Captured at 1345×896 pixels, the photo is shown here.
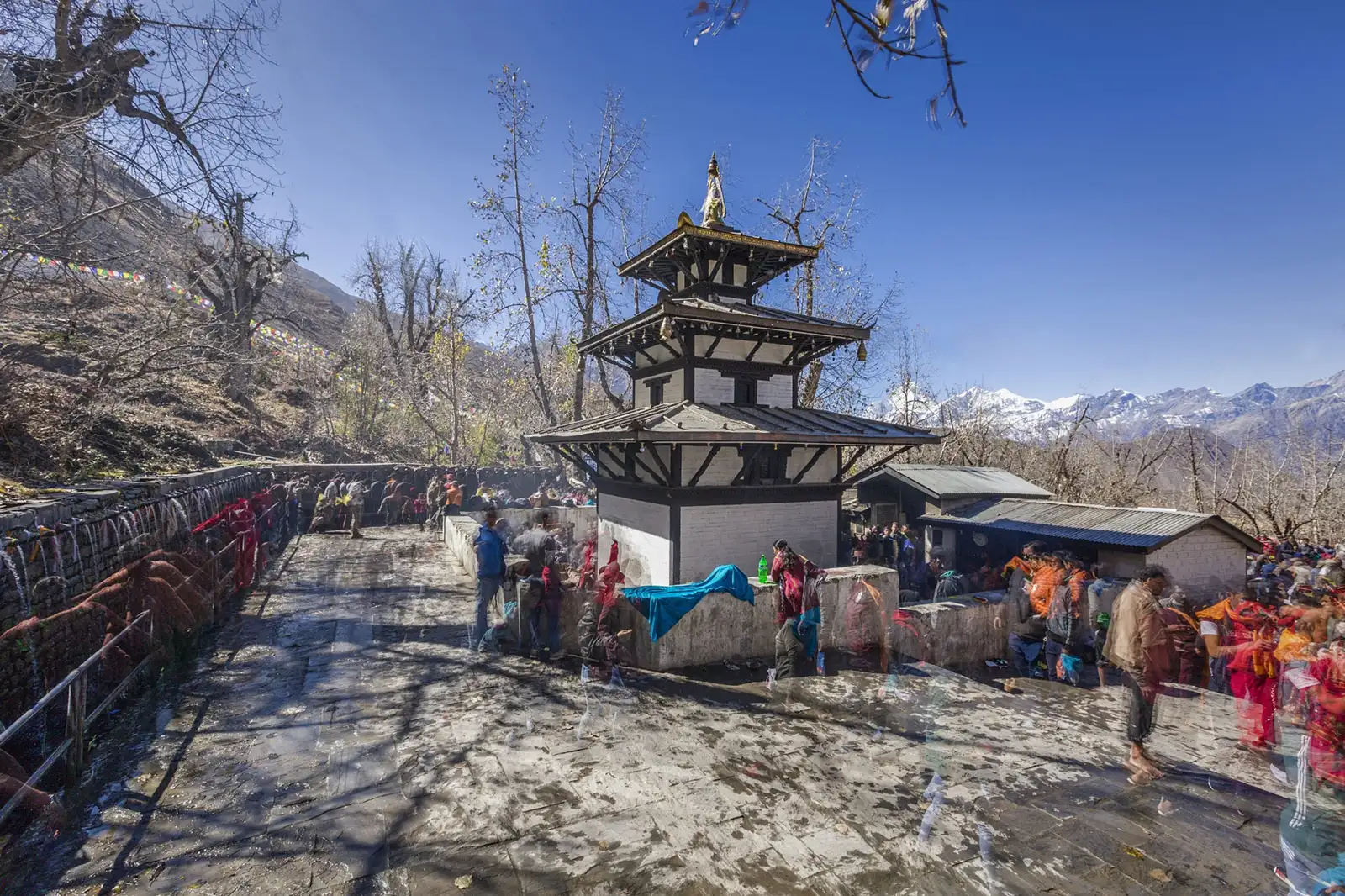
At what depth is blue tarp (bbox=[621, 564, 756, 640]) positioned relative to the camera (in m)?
9.30

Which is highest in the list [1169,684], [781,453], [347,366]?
[347,366]

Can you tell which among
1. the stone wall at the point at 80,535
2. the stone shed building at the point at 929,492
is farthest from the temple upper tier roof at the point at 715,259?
the stone wall at the point at 80,535

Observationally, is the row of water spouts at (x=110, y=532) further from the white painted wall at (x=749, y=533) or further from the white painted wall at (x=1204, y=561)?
the white painted wall at (x=1204, y=561)

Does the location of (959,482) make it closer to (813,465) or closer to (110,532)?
(813,465)

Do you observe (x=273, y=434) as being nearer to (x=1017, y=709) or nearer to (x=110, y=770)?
(x=110, y=770)

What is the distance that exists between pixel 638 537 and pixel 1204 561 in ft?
43.2

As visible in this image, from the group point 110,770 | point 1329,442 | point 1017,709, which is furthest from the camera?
point 1329,442

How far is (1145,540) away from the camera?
12.6 meters

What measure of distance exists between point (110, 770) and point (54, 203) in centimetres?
745

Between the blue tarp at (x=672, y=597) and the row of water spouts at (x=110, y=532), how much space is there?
7.33 meters

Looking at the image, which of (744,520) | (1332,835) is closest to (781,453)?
(744,520)

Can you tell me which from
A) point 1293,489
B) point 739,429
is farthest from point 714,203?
point 1293,489

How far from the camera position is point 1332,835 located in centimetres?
479

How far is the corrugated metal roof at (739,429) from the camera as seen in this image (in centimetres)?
1081
